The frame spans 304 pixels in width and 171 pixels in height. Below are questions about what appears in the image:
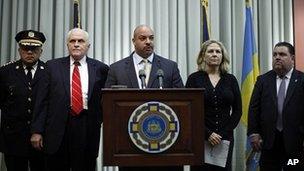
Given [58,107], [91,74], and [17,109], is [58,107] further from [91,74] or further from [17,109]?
[17,109]

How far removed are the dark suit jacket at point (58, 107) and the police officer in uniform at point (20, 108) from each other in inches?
9.2

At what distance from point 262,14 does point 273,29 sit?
20cm

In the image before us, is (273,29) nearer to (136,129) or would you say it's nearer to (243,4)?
(243,4)

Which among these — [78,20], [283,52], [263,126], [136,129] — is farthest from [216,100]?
[78,20]

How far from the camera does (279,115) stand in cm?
304

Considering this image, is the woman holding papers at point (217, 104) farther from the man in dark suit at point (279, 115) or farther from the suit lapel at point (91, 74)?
the suit lapel at point (91, 74)

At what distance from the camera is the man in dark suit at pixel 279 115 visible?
9.76 feet

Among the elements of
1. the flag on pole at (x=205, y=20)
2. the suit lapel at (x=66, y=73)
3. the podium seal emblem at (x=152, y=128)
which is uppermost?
the flag on pole at (x=205, y=20)

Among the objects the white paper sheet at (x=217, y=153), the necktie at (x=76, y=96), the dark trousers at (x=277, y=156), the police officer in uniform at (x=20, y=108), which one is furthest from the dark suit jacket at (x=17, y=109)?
the dark trousers at (x=277, y=156)

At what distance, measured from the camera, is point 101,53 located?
4355 millimetres

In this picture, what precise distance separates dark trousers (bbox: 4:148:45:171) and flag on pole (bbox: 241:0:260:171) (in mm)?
1972

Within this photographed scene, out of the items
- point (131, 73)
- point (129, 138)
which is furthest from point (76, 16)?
point (129, 138)

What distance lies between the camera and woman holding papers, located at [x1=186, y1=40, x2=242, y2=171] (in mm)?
3023

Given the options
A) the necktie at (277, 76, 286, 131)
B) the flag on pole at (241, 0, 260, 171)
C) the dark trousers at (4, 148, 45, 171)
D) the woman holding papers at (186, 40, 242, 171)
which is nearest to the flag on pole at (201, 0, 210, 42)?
the flag on pole at (241, 0, 260, 171)
